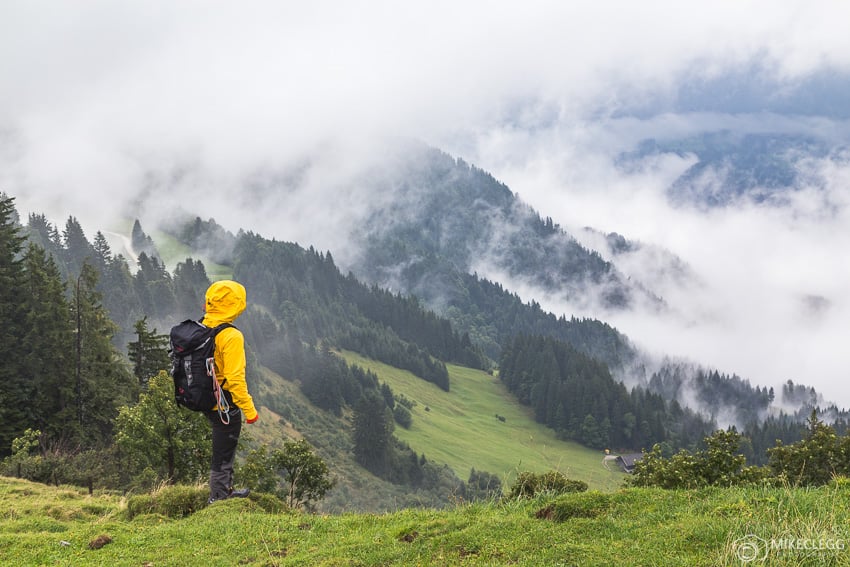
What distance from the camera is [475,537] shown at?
359 inches

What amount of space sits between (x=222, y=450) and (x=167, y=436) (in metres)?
13.9

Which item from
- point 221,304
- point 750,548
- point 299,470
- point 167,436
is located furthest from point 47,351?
point 750,548

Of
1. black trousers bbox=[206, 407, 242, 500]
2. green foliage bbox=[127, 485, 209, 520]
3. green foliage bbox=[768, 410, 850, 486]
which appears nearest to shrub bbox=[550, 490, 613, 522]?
black trousers bbox=[206, 407, 242, 500]

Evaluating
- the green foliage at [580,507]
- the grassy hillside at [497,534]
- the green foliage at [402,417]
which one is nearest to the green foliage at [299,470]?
the grassy hillside at [497,534]

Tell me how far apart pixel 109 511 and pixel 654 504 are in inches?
497

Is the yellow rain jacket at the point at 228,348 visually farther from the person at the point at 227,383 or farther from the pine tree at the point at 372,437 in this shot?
the pine tree at the point at 372,437

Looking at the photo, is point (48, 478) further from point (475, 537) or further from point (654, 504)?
point (654, 504)

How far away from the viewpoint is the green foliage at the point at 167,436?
82.0ft

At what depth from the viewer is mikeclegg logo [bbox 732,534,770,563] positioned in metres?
6.91

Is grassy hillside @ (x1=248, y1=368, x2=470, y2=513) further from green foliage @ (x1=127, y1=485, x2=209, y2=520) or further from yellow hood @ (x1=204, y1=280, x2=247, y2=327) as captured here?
yellow hood @ (x1=204, y1=280, x2=247, y2=327)

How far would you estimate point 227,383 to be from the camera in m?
12.5

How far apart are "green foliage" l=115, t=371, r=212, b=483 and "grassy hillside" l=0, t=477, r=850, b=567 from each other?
12206 millimetres

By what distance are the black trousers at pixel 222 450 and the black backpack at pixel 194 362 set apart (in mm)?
761
